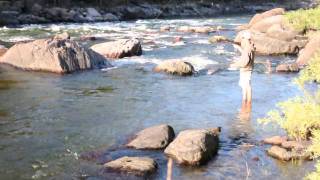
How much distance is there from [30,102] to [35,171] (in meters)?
5.26

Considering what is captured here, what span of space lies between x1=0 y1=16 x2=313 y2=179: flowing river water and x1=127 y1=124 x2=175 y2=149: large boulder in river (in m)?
0.22

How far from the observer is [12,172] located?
867 centimetres

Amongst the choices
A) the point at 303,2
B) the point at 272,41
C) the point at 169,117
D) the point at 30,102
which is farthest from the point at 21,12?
the point at 303,2

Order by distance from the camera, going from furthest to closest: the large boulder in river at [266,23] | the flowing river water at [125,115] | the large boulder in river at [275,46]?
the large boulder in river at [266,23] → the large boulder in river at [275,46] → the flowing river water at [125,115]

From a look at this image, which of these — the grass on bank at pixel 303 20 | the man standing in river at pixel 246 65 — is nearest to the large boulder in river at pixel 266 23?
the grass on bank at pixel 303 20

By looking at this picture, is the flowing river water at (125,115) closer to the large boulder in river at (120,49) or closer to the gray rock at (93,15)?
the large boulder in river at (120,49)

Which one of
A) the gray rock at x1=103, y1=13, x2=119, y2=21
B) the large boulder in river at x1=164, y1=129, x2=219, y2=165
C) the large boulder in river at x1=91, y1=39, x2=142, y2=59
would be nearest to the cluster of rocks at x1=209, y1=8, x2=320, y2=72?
the large boulder in river at x1=91, y1=39, x2=142, y2=59

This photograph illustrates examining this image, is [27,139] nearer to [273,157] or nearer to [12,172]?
[12,172]

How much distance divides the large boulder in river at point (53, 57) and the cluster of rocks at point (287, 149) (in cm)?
971

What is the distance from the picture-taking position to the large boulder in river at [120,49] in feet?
70.0

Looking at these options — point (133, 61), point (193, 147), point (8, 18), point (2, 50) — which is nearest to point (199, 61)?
point (133, 61)

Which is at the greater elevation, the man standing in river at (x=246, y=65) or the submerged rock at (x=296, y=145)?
the man standing in river at (x=246, y=65)

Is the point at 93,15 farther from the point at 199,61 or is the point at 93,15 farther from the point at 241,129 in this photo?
the point at 241,129

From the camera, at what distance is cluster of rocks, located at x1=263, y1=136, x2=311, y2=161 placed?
923 cm
